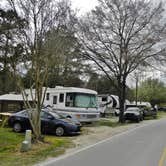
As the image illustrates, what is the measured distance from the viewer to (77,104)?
24.5 meters

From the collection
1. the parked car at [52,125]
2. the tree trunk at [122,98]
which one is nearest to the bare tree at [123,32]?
the tree trunk at [122,98]

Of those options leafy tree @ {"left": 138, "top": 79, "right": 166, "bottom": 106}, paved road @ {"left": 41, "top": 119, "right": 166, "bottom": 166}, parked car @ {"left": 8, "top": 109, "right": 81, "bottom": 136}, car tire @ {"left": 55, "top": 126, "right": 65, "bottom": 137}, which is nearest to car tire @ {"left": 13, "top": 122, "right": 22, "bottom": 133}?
parked car @ {"left": 8, "top": 109, "right": 81, "bottom": 136}

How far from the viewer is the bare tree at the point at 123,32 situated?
2991 cm

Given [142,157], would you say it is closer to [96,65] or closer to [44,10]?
[44,10]

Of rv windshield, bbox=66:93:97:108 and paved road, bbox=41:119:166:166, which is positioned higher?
rv windshield, bbox=66:93:97:108

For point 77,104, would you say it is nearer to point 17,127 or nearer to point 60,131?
point 17,127

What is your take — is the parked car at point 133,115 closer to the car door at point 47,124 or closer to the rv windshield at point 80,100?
the rv windshield at point 80,100

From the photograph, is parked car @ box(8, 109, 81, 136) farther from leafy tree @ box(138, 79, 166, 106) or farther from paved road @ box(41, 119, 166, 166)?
leafy tree @ box(138, 79, 166, 106)

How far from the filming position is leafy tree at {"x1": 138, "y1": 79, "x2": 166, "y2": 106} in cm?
7269

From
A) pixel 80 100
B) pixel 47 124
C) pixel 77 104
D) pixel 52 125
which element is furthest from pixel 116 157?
pixel 80 100

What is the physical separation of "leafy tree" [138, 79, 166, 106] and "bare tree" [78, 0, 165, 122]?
4174 centimetres

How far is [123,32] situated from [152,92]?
43.6 metres

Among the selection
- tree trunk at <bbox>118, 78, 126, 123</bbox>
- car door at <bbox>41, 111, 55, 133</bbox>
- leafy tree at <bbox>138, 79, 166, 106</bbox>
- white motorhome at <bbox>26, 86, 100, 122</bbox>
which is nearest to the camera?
car door at <bbox>41, 111, 55, 133</bbox>

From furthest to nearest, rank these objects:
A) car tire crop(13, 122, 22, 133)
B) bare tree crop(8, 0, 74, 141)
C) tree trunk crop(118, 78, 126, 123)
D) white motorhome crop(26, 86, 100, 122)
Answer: tree trunk crop(118, 78, 126, 123)
white motorhome crop(26, 86, 100, 122)
car tire crop(13, 122, 22, 133)
bare tree crop(8, 0, 74, 141)
